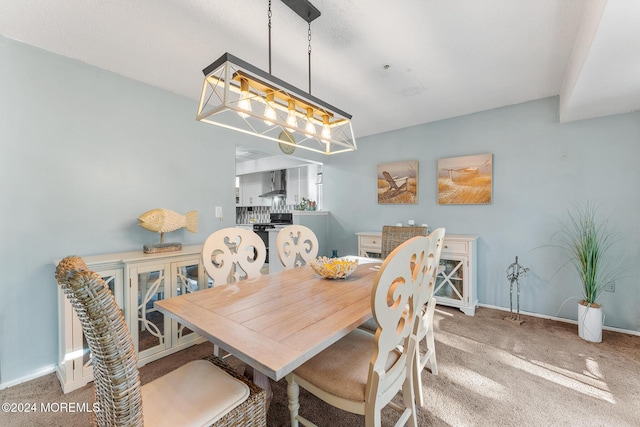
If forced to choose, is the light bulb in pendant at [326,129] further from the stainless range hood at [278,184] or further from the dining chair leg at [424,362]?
the stainless range hood at [278,184]

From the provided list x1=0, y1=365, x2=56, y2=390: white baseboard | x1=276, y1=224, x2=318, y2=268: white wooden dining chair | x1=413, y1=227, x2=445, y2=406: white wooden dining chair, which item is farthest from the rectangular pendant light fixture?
x1=0, y1=365, x2=56, y2=390: white baseboard

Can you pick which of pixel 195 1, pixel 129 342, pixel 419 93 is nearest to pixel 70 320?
pixel 129 342

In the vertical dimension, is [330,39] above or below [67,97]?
above

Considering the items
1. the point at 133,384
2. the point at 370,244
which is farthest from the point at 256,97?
the point at 370,244

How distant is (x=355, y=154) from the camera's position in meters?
4.40

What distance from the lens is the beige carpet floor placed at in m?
1.48

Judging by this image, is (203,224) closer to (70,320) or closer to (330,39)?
(70,320)

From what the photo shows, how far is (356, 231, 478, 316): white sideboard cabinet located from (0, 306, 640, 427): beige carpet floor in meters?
0.53

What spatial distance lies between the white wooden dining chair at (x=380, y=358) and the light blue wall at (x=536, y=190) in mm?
2581

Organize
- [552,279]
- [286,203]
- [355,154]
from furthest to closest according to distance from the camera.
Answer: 1. [286,203]
2. [355,154]
3. [552,279]

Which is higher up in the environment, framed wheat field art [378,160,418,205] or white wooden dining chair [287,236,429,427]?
framed wheat field art [378,160,418,205]

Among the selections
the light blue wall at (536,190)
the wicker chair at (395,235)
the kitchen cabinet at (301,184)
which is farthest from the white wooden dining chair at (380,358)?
the kitchen cabinet at (301,184)

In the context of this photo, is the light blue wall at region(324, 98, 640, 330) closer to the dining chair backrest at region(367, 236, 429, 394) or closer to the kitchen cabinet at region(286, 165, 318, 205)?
the kitchen cabinet at region(286, 165, 318, 205)

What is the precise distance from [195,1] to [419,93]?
85.3 inches
